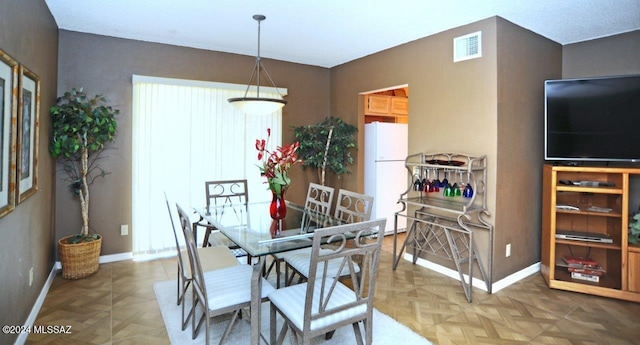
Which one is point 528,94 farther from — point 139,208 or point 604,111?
point 139,208

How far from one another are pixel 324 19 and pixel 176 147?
2265 mm

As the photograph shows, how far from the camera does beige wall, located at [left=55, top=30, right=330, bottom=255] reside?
11.9 feet

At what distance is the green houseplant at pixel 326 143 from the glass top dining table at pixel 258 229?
1.27 m

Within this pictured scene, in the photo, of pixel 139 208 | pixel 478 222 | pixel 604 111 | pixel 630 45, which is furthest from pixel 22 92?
pixel 630 45

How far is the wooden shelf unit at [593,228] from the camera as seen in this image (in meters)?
3.01

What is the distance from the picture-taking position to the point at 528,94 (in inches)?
137

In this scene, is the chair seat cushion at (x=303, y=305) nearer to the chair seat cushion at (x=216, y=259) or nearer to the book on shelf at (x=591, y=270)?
the chair seat cushion at (x=216, y=259)

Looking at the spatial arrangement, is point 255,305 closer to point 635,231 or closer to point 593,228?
point 635,231

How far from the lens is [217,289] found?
2.10 metres

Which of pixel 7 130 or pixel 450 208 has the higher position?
pixel 7 130

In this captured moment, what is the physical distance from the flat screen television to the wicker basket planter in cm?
468

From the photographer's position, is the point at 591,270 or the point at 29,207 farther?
the point at 591,270

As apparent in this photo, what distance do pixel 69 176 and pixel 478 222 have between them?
422 cm

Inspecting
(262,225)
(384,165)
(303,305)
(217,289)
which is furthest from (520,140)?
(217,289)
